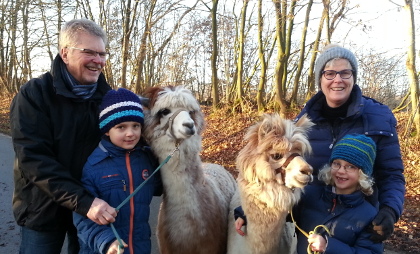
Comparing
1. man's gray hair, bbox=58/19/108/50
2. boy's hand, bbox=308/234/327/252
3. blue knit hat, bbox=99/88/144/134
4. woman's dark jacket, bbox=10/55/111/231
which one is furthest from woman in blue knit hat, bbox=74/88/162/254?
boy's hand, bbox=308/234/327/252

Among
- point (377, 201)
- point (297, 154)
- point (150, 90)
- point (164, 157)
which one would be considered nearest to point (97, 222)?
point (164, 157)

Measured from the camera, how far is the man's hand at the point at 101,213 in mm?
1910

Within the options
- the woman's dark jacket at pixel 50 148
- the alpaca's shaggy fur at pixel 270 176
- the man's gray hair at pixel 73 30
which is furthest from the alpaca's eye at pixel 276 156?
the man's gray hair at pixel 73 30

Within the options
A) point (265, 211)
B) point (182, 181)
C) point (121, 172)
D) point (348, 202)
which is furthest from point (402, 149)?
point (121, 172)

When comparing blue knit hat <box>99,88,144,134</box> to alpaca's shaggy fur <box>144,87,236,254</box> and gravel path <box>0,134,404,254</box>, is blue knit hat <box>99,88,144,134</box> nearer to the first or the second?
alpaca's shaggy fur <box>144,87,236,254</box>

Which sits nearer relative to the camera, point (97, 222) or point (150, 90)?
point (97, 222)

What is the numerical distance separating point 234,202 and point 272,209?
86cm

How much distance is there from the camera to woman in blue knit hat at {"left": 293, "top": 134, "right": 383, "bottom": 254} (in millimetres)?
1978

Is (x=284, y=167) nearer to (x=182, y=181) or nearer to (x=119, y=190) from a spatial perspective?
(x=182, y=181)

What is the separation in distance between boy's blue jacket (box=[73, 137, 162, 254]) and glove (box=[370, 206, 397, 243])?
1.38 m

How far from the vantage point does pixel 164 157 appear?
2357mm

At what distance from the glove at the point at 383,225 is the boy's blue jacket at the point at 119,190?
4.52 ft

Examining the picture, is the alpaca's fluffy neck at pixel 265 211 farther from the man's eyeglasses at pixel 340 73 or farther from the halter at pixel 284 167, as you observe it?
the man's eyeglasses at pixel 340 73

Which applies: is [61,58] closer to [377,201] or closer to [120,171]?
[120,171]
